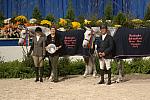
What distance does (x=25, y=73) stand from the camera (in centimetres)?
1437

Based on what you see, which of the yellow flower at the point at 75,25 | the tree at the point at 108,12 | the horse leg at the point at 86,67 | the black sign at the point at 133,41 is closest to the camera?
the black sign at the point at 133,41

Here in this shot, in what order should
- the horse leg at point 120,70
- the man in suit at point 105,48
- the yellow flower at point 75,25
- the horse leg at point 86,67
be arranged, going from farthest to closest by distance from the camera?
the yellow flower at point 75,25
the horse leg at point 86,67
the horse leg at point 120,70
the man in suit at point 105,48

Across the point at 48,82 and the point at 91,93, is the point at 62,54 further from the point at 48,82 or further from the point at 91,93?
the point at 91,93

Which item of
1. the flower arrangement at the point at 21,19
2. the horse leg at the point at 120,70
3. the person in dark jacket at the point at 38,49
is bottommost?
the horse leg at the point at 120,70

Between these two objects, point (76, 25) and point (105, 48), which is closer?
point (105, 48)

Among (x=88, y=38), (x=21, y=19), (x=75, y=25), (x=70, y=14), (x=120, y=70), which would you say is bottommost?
(x=120, y=70)

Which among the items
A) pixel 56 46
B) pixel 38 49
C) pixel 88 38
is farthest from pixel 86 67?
pixel 38 49

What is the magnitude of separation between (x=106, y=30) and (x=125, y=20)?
630cm

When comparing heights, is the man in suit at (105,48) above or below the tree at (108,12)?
below

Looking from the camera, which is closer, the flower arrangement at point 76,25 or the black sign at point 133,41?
the black sign at point 133,41

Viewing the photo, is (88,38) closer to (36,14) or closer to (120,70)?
(120,70)

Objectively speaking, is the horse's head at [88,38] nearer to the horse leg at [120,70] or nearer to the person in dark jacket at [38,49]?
the horse leg at [120,70]

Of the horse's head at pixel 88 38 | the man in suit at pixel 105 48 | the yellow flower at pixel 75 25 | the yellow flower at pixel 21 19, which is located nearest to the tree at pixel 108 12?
the yellow flower at pixel 75 25

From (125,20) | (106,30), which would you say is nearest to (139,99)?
(106,30)
